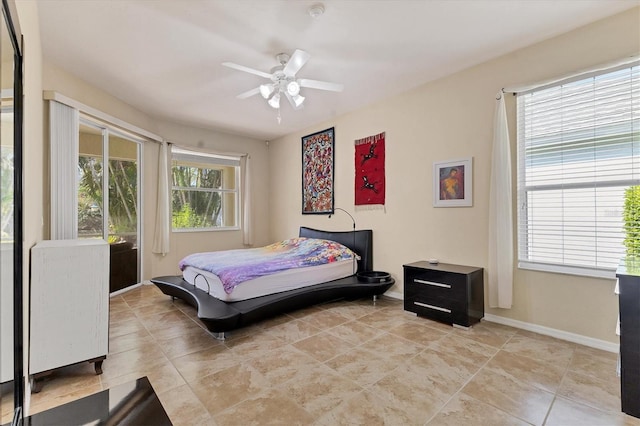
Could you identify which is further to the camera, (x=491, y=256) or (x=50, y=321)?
(x=491, y=256)

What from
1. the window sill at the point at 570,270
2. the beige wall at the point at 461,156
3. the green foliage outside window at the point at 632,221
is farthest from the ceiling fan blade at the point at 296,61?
the window sill at the point at 570,270

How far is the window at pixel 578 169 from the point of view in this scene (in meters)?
2.31

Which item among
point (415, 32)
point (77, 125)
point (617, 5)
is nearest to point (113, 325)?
point (77, 125)

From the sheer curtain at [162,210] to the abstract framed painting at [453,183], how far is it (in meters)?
3.91

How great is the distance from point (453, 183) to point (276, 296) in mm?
2229

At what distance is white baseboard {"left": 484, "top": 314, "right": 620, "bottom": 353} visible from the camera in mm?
2320

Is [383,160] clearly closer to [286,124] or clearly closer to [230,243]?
[286,124]

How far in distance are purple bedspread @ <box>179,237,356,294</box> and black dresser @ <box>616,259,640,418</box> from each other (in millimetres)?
2540

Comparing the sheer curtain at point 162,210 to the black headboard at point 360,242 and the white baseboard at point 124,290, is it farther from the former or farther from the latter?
the black headboard at point 360,242

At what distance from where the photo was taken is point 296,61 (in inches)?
96.0

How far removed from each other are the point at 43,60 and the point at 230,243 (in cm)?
355

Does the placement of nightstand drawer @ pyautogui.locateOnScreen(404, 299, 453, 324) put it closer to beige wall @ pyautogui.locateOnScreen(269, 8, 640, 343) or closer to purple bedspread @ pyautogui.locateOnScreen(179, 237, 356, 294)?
beige wall @ pyautogui.locateOnScreen(269, 8, 640, 343)

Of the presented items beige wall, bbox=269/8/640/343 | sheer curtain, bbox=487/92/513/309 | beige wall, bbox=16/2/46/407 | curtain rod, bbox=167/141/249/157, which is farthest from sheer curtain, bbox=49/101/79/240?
sheer curtain, bbox=487/92/513/309

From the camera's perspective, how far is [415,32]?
2486 millimetres
